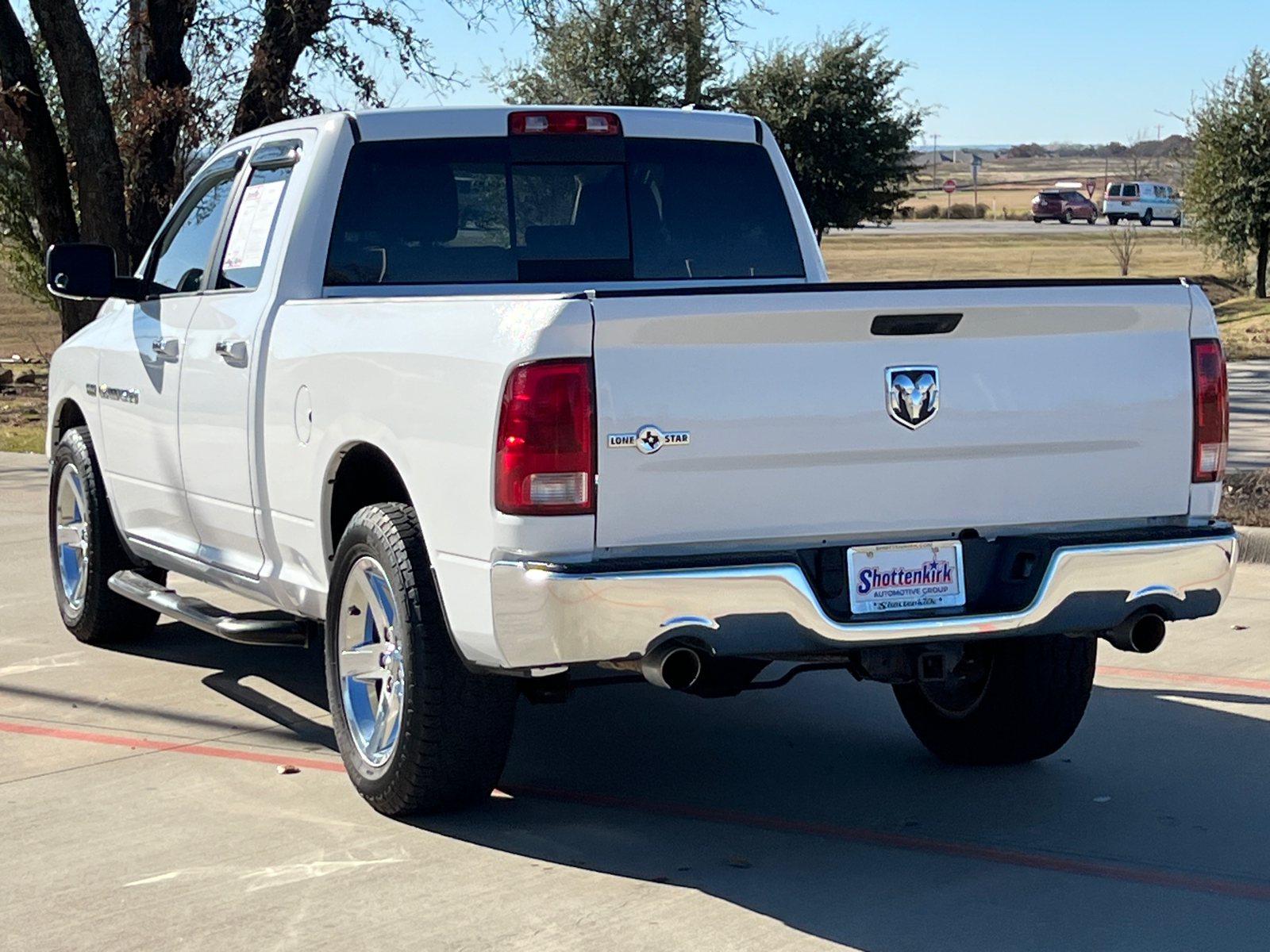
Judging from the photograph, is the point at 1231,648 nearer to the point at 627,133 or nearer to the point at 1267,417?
the point at 627,133

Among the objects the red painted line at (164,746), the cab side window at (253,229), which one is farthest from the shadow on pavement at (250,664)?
the cab side window at (253,229)

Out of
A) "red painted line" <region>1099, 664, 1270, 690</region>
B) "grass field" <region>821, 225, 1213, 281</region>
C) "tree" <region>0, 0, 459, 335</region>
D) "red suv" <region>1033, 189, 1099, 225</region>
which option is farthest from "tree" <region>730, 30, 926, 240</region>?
"red suv" <region>1033, 189, 1099, 225</region>

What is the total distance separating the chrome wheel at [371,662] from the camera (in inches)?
205

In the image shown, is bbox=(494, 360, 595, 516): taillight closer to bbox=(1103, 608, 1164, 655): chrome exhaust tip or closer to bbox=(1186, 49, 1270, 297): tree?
bbox=(1103, 608, 1164, 655): chrome exhaust tip

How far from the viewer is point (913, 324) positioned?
4715 millimetres

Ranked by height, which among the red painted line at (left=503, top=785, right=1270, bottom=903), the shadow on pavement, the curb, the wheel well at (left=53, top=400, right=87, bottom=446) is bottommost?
the shadow on pavement

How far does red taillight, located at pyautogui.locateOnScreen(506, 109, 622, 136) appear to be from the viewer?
6.53 m

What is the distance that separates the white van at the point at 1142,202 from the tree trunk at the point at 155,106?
5906 cm

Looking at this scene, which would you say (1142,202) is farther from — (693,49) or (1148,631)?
(1148,631)

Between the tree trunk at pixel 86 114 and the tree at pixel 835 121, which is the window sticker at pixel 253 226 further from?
the tree at pixel 835 121

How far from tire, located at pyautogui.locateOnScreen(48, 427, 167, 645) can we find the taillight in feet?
11.8

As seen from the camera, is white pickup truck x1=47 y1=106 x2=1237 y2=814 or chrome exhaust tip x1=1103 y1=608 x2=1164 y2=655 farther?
chrome exhaust tip x1=1103 y1=608 x2=1164 y2=655

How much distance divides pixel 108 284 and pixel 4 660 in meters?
1.75

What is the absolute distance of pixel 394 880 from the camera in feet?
15.7
